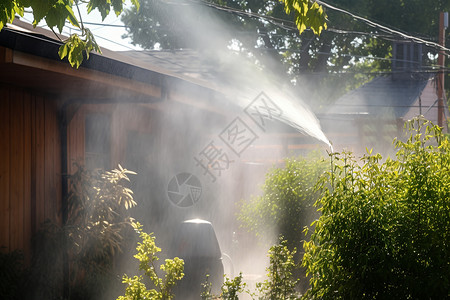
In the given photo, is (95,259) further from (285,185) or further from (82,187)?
(285,185)

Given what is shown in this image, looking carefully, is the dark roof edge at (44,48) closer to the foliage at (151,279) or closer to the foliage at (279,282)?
the foliage at (151,279)

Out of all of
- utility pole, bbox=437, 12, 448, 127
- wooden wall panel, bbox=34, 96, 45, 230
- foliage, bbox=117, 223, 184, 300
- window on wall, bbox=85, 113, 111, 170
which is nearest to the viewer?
foliage, bbox=117, 223, 184, 300

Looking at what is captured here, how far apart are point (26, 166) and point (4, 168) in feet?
1.40

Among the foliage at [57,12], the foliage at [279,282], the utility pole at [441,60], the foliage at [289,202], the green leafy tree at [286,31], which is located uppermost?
the green leafy tree at [286,31]

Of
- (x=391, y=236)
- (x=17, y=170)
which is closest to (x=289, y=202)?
(x=17, y=170)

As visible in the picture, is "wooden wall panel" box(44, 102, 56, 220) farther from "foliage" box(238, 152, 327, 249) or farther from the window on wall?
"foliage" box(238, 152, 327, 249)

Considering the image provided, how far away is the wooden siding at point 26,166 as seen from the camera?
729 centimetres

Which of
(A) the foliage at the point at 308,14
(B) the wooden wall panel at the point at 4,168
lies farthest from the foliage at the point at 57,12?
(B) the wooden wall panel at the point at 4,168

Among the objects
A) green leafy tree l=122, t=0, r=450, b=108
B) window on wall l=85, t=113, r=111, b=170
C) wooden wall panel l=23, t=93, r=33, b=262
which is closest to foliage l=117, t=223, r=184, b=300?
wooden wall panel l=23, t=93, r=33, b=262

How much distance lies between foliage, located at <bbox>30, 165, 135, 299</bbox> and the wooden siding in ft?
0.83

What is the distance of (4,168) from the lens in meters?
7.24

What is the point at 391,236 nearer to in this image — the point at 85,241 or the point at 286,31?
the point at 85,241

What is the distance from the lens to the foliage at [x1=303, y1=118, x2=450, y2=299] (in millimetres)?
4254

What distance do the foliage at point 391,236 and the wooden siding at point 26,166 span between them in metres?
4.13
